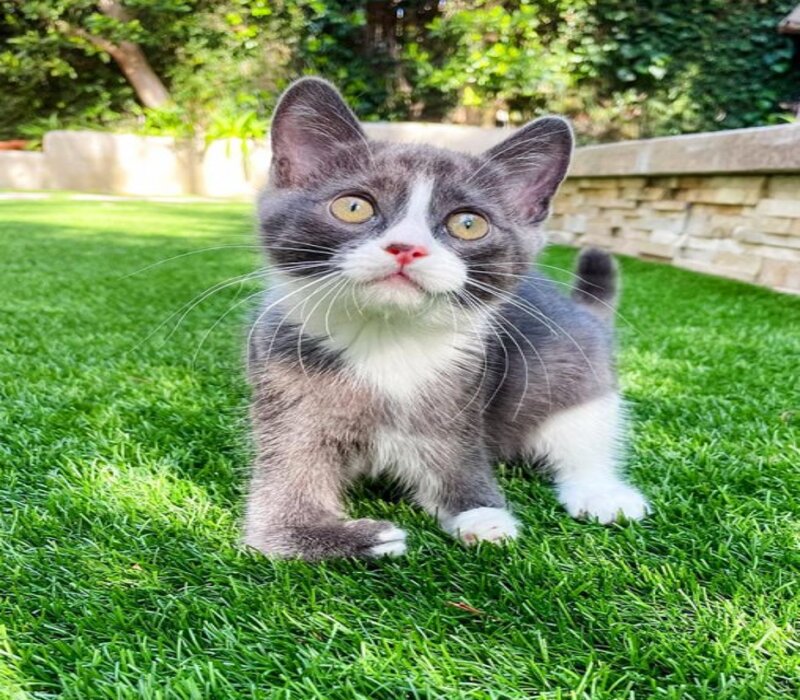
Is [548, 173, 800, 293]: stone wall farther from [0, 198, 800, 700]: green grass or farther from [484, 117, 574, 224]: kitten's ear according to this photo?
[484, 117, 574, 224]: kitten's ear

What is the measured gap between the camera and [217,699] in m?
0.70

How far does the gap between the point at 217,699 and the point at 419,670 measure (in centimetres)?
21

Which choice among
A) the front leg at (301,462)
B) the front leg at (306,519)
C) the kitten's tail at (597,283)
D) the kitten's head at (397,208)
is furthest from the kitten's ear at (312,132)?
the kitten's tail at (597,283)

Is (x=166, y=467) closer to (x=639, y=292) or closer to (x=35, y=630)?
(x=35, y=630)

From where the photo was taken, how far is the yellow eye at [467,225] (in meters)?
1.12

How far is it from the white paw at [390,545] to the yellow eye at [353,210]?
1.55ft

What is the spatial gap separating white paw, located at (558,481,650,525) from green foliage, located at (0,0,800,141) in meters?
6.39

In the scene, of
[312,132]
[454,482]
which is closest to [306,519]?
[454,482]

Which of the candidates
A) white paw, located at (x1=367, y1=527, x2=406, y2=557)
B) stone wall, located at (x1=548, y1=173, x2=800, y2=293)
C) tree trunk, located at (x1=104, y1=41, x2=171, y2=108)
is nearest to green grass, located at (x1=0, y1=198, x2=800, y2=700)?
white paw, located at (x1=367, y1=527, x2=406, y2=557)

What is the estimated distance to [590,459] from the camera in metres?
1.35

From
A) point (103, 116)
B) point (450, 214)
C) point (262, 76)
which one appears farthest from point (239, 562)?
point (103, 116)

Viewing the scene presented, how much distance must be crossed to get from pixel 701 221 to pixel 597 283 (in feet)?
6.84

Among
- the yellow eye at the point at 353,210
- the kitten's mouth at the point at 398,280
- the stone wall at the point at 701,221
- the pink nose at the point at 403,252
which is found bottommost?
the stone wall at the point at 701,221

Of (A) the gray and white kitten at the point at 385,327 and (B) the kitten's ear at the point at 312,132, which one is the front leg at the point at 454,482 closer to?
(A) the gray and white kitten at the point at 385,327
